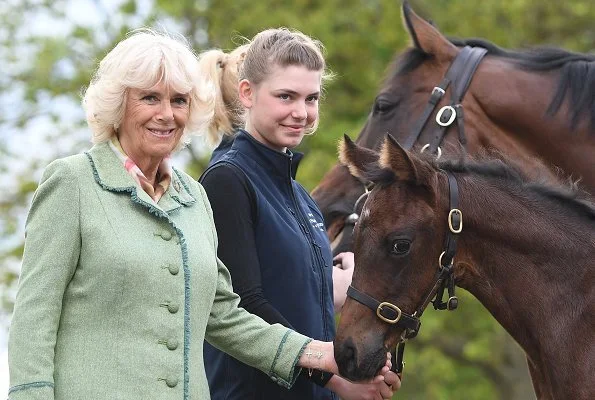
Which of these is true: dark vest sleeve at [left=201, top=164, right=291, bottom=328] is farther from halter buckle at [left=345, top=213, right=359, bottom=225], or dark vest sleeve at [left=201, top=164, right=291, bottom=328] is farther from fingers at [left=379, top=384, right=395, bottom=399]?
halter buckle at [left=345, top=213, right=359, bottom=225]

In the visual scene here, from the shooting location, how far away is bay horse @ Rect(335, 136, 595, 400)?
14.8ft

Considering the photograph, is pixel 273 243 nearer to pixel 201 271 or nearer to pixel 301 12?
pixel 201 271

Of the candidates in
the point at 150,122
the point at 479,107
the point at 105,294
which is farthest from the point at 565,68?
the point at 105,294

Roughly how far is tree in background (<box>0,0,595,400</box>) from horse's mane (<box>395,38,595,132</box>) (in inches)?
320

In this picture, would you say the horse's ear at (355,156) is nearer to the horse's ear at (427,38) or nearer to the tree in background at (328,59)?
the horse's ear at (427,38)

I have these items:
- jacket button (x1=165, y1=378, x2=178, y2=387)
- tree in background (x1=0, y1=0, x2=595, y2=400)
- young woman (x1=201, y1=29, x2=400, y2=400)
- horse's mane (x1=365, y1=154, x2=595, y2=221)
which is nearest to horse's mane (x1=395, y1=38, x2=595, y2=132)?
horse's mane (x1=365, y1=154, x2=595, y2=221)

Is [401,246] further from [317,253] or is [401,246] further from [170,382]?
[170,382]

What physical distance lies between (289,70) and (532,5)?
1190 centimetres

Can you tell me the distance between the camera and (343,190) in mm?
6871

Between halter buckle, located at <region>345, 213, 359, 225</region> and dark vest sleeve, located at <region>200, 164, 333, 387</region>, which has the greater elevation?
dark vest sleeve, located at <region>200, 164, 333, 387</region>

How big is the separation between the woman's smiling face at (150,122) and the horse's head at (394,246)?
90 cm

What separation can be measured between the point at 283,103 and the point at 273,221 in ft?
1.57

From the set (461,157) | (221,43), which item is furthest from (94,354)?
(221,43)

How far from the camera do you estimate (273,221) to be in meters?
4.59
